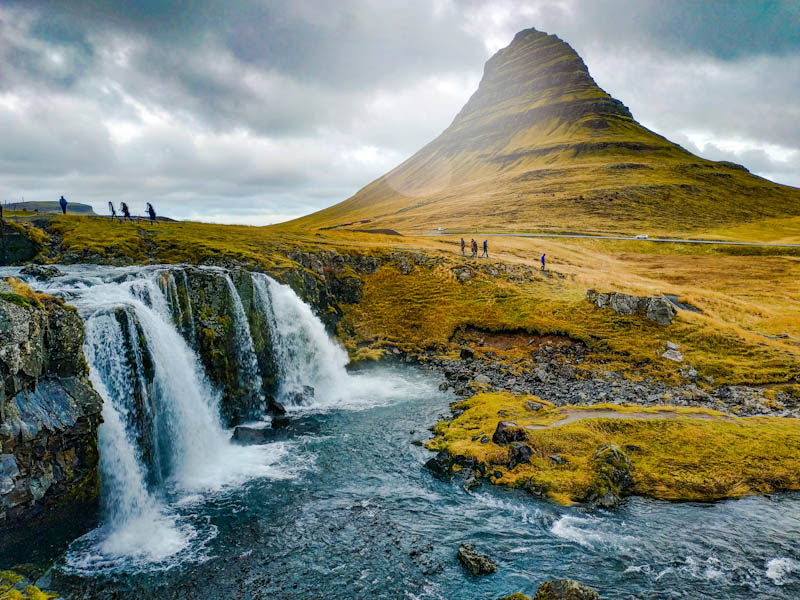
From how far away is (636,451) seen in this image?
25.8 meters

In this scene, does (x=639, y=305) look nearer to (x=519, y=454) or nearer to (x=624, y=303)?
(x=624, y=303)

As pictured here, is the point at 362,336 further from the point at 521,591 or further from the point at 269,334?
the point at 521,591

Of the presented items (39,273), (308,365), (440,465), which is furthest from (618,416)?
(39,273)

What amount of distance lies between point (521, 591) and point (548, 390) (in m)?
22.9

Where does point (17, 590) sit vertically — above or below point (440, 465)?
above

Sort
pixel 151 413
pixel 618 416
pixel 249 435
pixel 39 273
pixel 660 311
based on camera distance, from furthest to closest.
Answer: pixel 660 311
pixel 39 273
pixel 249 435
pixel 618 416
pixel 151 413

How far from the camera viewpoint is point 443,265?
68.6m

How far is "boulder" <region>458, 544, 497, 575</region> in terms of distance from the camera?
1786 centimetres

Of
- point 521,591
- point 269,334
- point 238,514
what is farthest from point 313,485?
point 269,334

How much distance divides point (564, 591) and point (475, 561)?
3861mm

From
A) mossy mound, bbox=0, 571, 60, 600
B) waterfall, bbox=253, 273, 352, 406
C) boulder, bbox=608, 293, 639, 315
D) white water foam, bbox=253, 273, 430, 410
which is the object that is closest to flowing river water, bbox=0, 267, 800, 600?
mossy mound, bbox=0, 571, 60, 600

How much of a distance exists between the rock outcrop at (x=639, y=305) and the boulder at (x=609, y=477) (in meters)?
28.5

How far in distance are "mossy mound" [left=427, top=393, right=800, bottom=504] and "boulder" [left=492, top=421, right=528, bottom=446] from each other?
35 centimetres

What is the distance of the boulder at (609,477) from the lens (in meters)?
22.2
